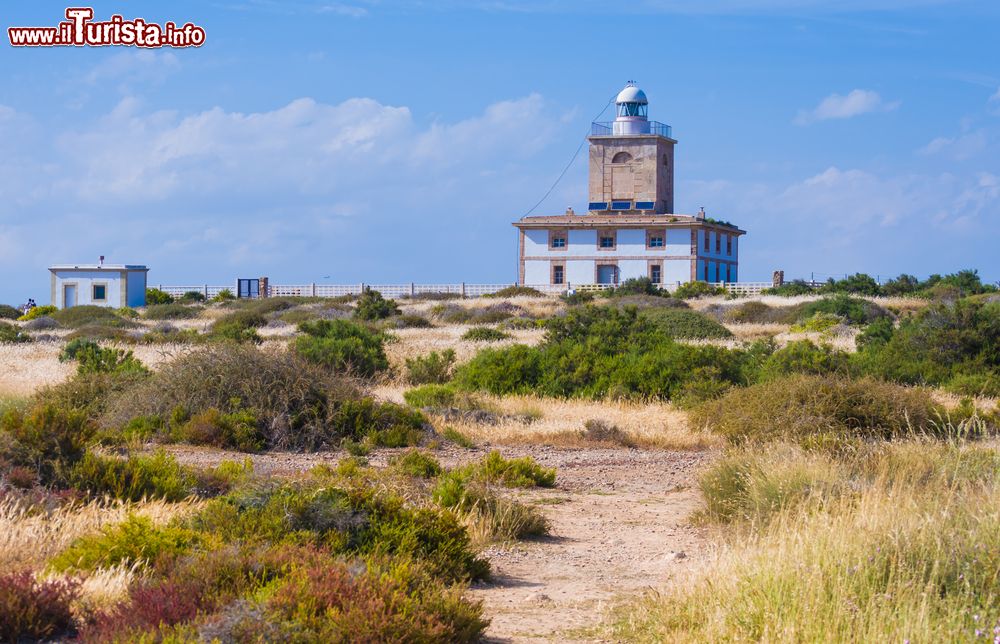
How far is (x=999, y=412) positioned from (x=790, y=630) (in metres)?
13.1

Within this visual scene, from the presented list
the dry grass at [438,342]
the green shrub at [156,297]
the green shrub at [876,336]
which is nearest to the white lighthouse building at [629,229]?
the green shrub at [156,297]

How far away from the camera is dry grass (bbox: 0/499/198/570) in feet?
22.9

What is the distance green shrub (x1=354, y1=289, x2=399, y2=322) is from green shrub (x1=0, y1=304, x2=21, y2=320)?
19819mm

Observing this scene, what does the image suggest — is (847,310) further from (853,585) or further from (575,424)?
(853,585)

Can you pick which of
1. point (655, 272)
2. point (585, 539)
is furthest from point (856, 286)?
point (585, 539)

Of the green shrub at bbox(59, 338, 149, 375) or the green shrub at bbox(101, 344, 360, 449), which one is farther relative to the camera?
the green shrub at bbox(59, 338, 149, 375)

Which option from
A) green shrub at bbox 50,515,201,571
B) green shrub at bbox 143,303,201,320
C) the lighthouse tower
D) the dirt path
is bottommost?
the dirt path

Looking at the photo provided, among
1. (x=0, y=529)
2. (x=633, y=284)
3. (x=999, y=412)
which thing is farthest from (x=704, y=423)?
(x=633, y=284)

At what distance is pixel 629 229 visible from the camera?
73625mm

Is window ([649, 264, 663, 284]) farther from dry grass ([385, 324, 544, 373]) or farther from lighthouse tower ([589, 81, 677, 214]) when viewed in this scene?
dry grass ([385, 324, 544, 373])

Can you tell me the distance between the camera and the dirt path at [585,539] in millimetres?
6980

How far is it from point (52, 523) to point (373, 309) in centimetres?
3606

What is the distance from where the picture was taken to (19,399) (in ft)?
56.6

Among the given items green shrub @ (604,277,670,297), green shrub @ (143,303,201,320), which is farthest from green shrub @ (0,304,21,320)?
green shrub @ (604,277,670,297)
